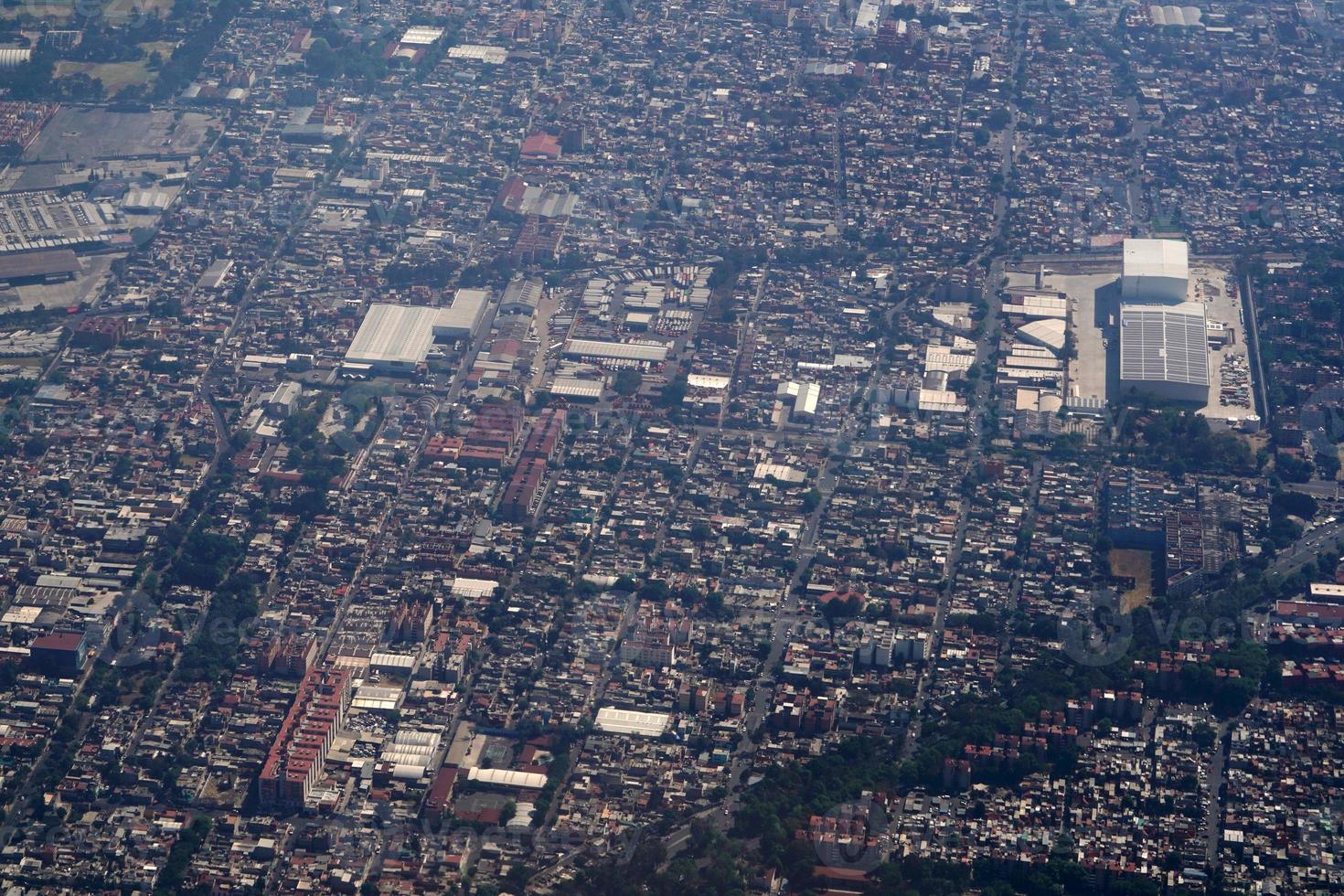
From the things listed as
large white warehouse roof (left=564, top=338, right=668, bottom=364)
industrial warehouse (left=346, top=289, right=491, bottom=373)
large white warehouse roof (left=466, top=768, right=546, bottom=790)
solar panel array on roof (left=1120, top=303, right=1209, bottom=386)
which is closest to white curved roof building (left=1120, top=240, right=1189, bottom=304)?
solar panel array on roof (left=1120, top=303, right=1209, bottom=386)

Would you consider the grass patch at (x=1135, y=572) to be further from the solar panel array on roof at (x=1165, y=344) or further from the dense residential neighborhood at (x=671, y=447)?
the solar panel array on roof at (x=1165, y=344)

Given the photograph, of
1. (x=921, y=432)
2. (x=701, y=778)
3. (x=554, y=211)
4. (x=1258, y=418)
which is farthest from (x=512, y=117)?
(x=701, y=778)

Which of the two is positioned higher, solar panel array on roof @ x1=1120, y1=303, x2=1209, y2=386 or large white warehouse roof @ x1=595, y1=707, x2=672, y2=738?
solar panel array on roof @ x1=1120, y1=303, x2=1209, y2=386

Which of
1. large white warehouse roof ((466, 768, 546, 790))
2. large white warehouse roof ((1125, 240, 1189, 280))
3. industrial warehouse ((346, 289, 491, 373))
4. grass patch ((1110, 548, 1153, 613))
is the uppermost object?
large white warehouse roof ((1125, 240, 1189, 280))

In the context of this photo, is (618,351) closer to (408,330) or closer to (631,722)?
(408,330)

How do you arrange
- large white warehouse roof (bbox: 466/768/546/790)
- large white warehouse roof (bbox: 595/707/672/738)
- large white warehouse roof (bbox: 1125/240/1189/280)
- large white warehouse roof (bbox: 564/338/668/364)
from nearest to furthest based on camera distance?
large white warehouse roof (bbox: 466/768/546/790), large white warehouse roof (bbox: 595/707/672/738), large white warehouse roof (bbox: 564/338/668/364), large white warehouse roof (bbox: 1125/240/1189/280)

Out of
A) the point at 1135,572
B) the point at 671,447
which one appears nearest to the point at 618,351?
the point at 671,447

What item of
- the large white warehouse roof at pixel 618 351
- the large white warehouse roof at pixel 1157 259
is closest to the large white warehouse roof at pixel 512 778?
the large white warehouse roof at pixel 618 351

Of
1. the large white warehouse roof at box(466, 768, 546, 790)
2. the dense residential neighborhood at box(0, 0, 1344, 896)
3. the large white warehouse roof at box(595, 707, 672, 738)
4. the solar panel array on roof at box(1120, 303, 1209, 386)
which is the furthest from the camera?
the solar panel array on roof at box(1120, 303, 1209, 386)

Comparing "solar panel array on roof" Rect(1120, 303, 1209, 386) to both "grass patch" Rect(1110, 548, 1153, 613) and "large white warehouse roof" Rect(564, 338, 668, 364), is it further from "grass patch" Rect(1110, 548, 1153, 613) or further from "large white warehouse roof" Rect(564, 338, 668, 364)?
"large white warehouse roof" Rect(564, 338, 668, 364)
